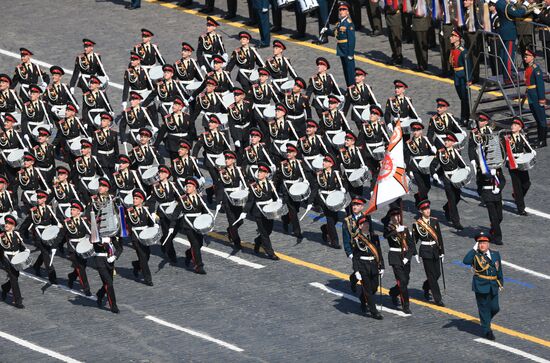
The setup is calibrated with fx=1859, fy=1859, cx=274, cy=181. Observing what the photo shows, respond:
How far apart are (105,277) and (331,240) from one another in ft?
17.3

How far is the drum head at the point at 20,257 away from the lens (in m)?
34.9

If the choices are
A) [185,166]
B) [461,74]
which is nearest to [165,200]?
[185,166]

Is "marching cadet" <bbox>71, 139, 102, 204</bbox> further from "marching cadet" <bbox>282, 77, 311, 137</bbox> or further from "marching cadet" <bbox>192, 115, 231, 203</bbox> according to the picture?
"marching cadet" <bbox>282, 77, 311, 137</bbox>

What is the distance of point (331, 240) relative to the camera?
37562 mm

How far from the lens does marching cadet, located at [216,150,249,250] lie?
123 feet

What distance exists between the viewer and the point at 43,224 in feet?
119

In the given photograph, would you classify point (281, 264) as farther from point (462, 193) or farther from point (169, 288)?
point (462, 193)

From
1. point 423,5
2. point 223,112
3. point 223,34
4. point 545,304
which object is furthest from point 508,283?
point 223,34

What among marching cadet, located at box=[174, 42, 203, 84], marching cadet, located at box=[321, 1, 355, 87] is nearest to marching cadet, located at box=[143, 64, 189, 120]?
marching cadet, located at box=[174, 42, 203, 84]

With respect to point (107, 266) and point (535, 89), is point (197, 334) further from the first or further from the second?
point (535, 89)

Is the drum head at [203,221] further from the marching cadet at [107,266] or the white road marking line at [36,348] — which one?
the white road marking line at [36,348]

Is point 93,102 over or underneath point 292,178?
over

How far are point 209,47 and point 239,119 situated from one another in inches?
178

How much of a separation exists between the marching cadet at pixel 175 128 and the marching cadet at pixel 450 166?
5.73m
